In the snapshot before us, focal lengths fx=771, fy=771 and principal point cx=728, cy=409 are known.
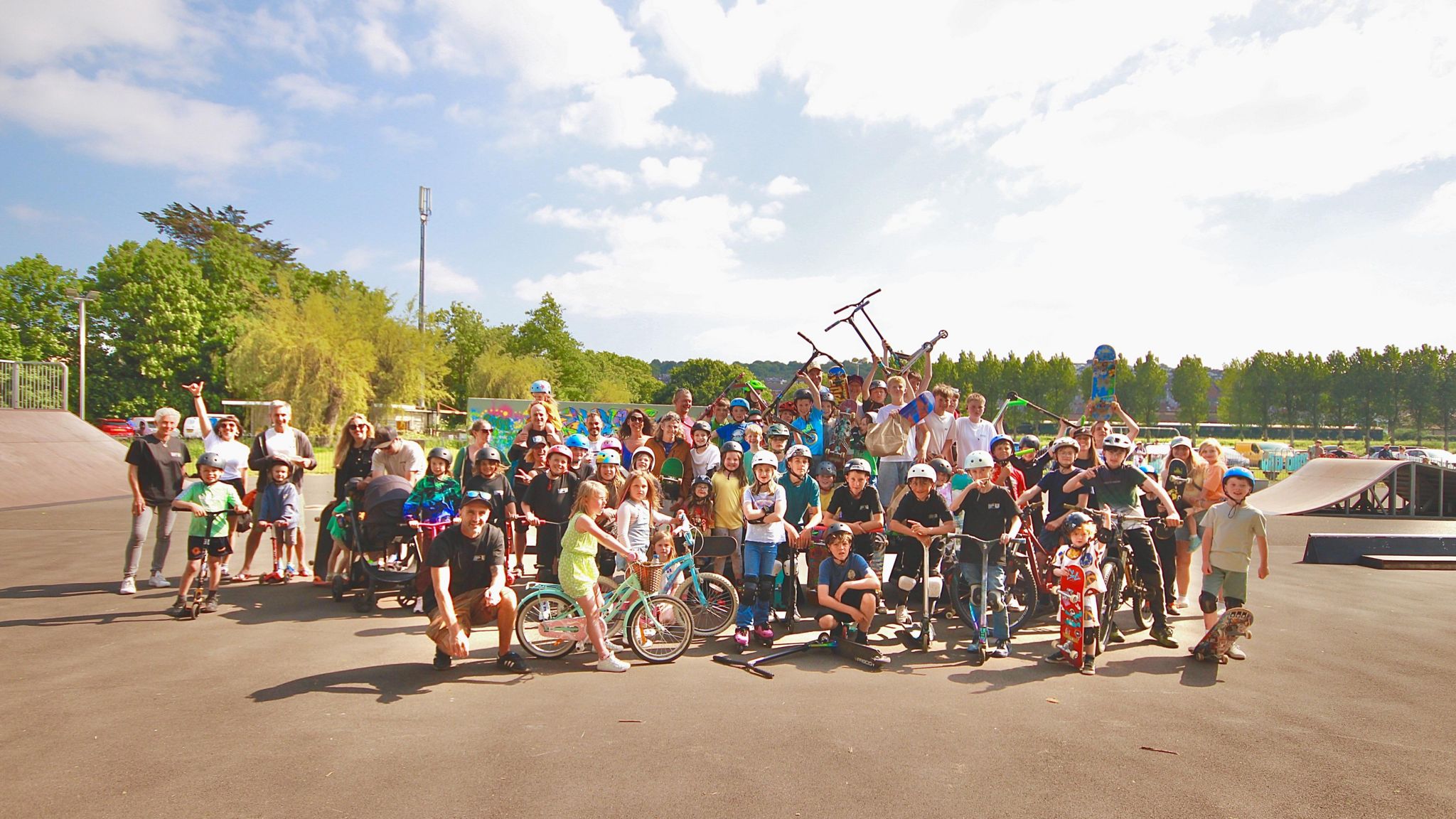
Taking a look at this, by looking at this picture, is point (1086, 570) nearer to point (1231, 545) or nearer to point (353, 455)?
point (1231, 545)

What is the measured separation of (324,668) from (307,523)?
8.76 meters

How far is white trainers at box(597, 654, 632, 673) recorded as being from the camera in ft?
19.6

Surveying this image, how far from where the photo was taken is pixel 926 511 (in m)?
6.91

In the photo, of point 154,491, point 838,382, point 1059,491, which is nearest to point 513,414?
point 838,382

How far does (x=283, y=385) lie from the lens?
117 ft

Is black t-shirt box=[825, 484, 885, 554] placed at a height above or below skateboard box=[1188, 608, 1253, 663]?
above

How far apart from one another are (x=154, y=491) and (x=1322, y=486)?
86.8 feet

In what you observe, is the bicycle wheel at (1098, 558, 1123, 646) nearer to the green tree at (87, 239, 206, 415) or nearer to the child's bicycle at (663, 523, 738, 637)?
the child's bicycle at (663, 523, 738, 637)

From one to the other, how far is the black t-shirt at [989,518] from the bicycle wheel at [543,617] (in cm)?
340

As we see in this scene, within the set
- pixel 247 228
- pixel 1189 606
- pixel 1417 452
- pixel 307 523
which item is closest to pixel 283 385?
pixel 307 523

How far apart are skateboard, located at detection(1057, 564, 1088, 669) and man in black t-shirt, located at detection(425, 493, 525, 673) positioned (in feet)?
14.3

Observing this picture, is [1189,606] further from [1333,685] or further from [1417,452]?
[1417,452]

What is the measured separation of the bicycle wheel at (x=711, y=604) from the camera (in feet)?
22.4

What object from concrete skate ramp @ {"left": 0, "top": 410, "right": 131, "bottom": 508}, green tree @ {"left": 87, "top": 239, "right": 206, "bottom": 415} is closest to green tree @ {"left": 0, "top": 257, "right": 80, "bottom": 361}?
green tree @ {"left": 87, "top": 239, "right": 206, "bottom": 415}
